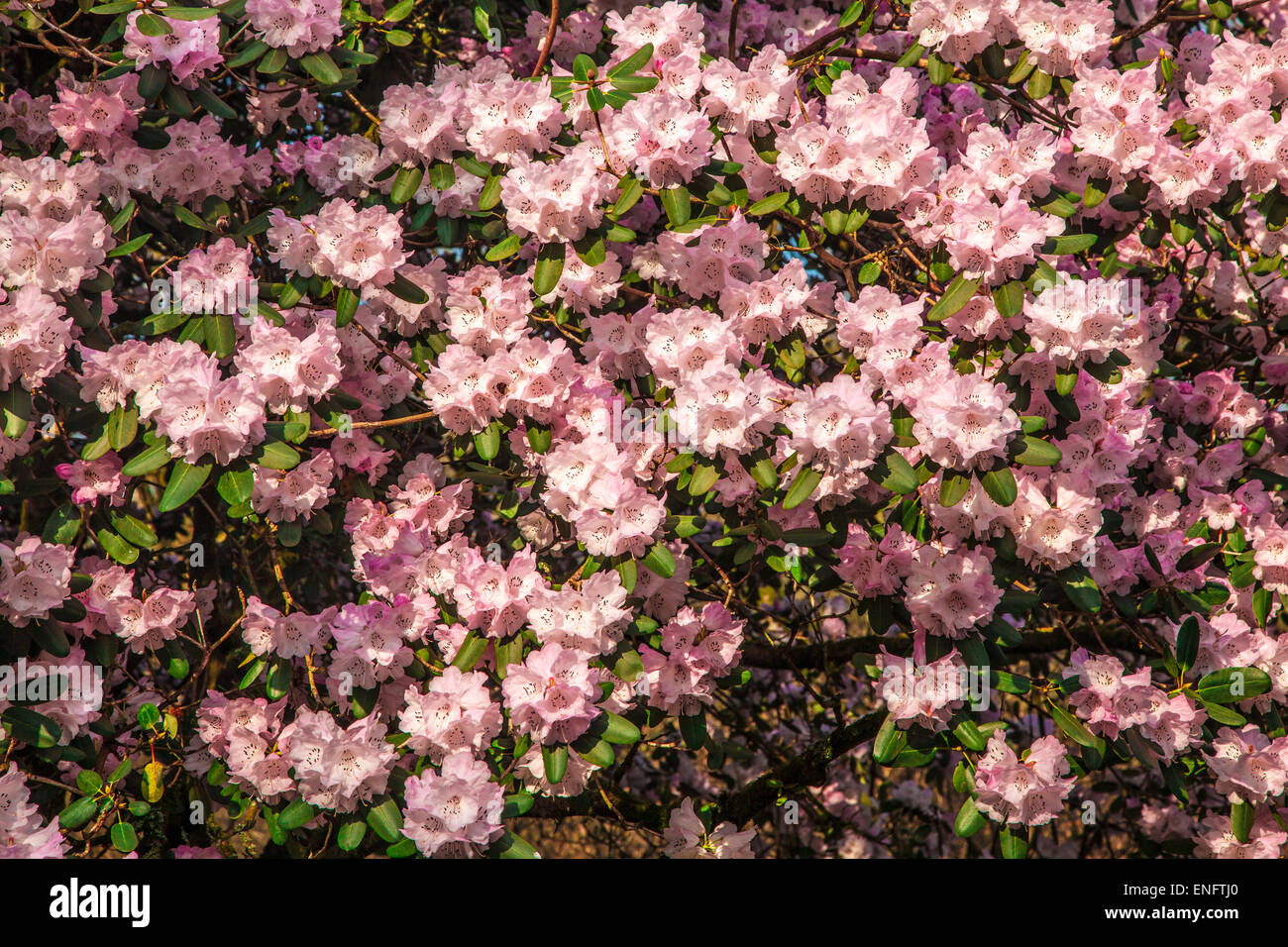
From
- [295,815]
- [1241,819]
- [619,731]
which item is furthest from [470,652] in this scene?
[1241,819]

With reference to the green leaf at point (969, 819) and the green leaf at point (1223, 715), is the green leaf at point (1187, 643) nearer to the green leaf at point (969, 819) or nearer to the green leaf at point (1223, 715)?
the green leaf at point (1223, 715)

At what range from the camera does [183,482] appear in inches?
83.8

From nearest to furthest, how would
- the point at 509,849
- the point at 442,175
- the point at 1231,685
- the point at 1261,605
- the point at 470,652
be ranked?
the point at 509,849, the point at 470,652, the point at 1231,685, the point at 442,175, the point at 1261,605

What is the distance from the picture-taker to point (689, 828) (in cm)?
262

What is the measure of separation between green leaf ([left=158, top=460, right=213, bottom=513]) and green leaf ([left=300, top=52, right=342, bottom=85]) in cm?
87

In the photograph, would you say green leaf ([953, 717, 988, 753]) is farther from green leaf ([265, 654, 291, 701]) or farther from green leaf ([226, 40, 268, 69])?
green leaf ([226, 40, 268, 69])

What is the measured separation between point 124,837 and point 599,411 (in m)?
1.32

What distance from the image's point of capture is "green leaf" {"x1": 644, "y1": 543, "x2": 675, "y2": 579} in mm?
2182

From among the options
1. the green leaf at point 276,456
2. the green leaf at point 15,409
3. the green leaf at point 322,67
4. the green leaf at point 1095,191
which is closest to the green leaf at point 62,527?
the green leaf at point 15,409

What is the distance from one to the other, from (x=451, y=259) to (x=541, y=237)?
1.47 meters

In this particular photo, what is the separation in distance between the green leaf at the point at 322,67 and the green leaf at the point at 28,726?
144cm

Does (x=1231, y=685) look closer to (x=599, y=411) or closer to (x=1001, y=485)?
(x=1001, y=485)

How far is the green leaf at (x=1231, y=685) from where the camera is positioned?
2.38 metres

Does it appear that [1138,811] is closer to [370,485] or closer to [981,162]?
[981,162]
